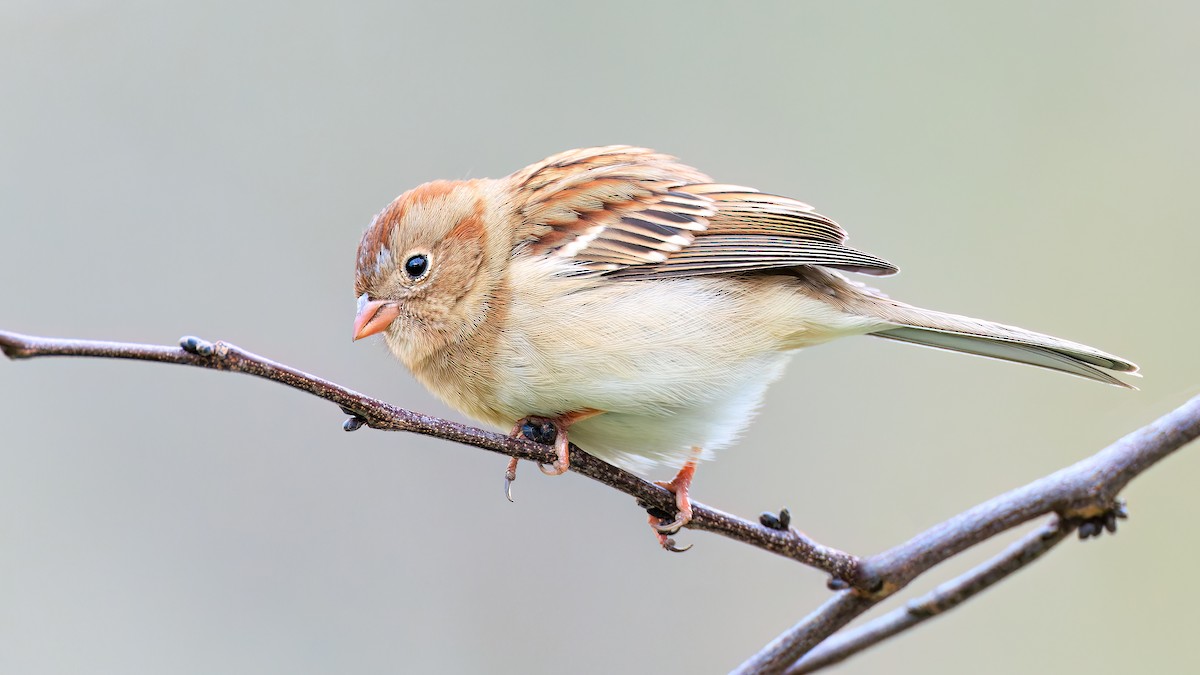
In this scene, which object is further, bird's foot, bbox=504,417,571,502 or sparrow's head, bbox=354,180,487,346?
sparrow's head, bbox=354,180,487,346

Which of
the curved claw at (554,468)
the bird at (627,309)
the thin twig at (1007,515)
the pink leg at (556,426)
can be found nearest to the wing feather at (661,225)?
the bird at (627,309)

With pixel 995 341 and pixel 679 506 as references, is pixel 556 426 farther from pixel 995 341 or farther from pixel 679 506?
pixel 995 341

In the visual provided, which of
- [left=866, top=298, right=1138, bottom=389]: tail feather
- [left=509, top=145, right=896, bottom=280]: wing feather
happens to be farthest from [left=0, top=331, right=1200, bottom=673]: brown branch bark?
[left=509, top=145, right=896, bottom=280]: wing feather

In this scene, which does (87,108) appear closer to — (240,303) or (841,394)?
(240,303)

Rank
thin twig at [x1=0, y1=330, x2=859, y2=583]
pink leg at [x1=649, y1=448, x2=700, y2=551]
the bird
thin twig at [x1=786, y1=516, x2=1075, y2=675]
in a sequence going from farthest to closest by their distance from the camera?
the bird → pink leg at [x1=649, y1=448, x2=700, y2=551] → thin twig at [x1=786, y1=516, x2=1075, y2=675] → thin twig at [x1=0, y1=330, x2=859, y2=583]

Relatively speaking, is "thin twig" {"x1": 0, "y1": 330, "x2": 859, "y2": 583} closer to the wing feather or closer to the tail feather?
the wing feather

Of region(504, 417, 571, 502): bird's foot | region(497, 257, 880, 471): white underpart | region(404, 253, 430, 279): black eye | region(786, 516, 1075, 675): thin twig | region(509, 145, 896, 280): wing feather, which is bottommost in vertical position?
region(786, 516, 1075, 675): thin twig

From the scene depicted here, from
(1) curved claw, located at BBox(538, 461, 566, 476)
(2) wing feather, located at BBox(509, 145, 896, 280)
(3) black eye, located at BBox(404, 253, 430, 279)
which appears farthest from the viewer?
(3) black eye, located at BBox(404, 253, 430, 279)

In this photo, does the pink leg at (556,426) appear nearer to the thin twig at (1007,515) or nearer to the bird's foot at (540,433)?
the bird's foot at (540,433)
